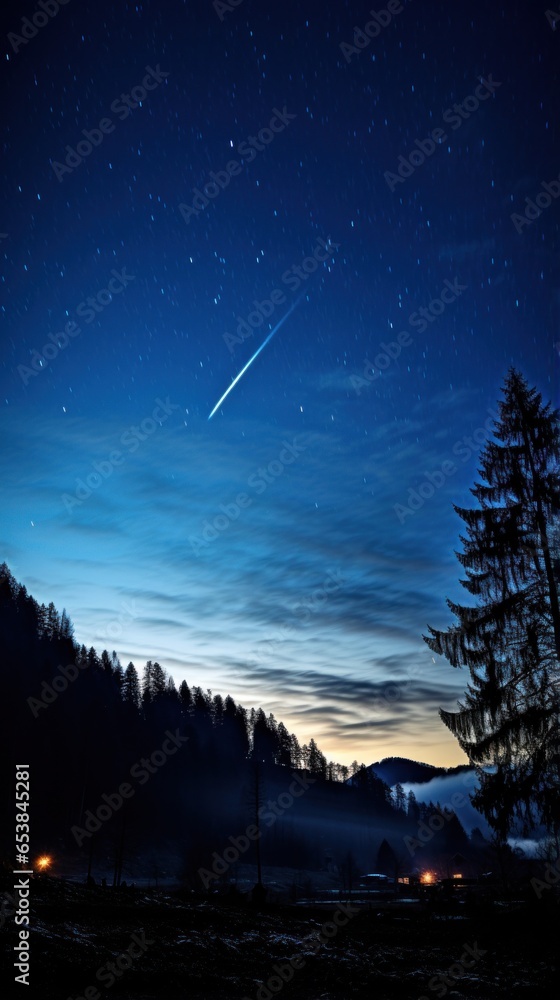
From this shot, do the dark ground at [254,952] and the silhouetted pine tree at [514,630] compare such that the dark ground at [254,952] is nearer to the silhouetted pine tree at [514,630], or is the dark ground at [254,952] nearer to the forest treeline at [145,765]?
the silhouetted pine tree at [514,630]

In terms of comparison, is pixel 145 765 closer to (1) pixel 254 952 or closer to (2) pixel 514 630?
(1) pixel 254 952

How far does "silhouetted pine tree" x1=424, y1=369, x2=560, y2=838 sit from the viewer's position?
1569 cm

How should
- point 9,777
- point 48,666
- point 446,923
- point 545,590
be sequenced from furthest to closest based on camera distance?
point 48,666 → point 9,777 → point 446,923 → point 545,590

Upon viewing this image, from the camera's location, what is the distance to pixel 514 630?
1647 centimetres

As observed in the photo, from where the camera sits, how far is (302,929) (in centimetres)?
2280

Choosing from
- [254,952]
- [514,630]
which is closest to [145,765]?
[254,952]

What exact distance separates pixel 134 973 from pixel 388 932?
44.4ft

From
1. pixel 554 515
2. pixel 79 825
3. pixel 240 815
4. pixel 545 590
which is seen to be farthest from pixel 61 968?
pixel 240 815

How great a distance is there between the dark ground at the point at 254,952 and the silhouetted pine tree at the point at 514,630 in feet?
11.5

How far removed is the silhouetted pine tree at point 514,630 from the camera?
15.7 metres

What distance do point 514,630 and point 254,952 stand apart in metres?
10.9

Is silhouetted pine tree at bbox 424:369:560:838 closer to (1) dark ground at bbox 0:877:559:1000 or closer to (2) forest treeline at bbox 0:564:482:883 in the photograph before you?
(1) dark ground at bbox 0:877:559:1000

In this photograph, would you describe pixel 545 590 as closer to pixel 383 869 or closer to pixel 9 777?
pixel 9 777

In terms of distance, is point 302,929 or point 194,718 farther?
point 194,718
